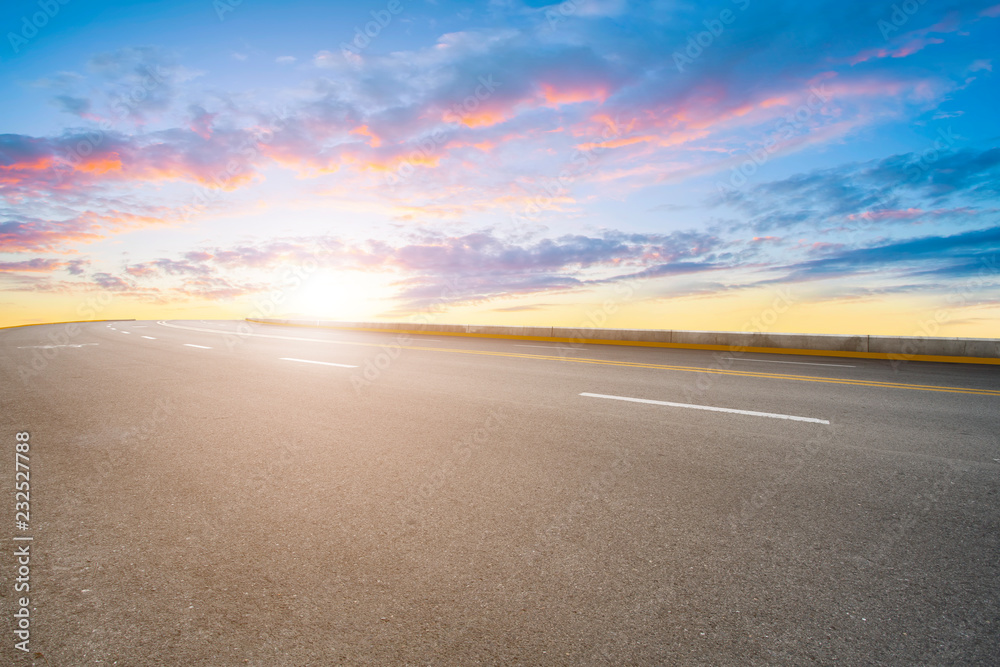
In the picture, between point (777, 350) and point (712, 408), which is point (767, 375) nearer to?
point (712, 408)

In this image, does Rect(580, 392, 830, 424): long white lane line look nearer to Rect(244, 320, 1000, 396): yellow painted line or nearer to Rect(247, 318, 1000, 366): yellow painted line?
Rect(244, 320, 1000, 396): yellow painted line

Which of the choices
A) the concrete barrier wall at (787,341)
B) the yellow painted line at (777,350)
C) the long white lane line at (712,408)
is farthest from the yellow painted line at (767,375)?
the concrete barrier wall at (787,341)

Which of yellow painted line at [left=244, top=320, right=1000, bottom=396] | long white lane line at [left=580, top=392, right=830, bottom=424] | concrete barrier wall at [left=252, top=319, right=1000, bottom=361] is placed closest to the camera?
long white lane line at [left=580, top=392, right=830, bottom=424]

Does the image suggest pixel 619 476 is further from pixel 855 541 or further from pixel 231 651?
pixel 231 651

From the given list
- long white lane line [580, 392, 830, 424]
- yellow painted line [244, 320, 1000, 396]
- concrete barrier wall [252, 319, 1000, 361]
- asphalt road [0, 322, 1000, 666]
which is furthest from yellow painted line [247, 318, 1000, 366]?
long white lane line [580, 392, 830, 424]

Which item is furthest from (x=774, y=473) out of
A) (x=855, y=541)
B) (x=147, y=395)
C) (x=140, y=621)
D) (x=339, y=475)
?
(x=147, y=395)

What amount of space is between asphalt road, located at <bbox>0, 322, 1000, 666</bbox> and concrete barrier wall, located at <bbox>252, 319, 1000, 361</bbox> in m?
8.88

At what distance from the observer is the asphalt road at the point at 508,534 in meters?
2.08

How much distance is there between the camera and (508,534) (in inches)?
116

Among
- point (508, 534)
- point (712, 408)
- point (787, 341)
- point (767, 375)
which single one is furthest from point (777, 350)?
point (508, 534)

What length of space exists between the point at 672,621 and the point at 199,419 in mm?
5604

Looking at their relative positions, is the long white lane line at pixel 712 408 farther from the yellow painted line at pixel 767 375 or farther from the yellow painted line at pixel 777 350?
the yellow painted line at pixel 777 350

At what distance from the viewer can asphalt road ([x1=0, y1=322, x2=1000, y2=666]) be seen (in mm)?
2084

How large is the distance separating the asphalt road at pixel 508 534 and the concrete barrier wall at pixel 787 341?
8879 millimetres
